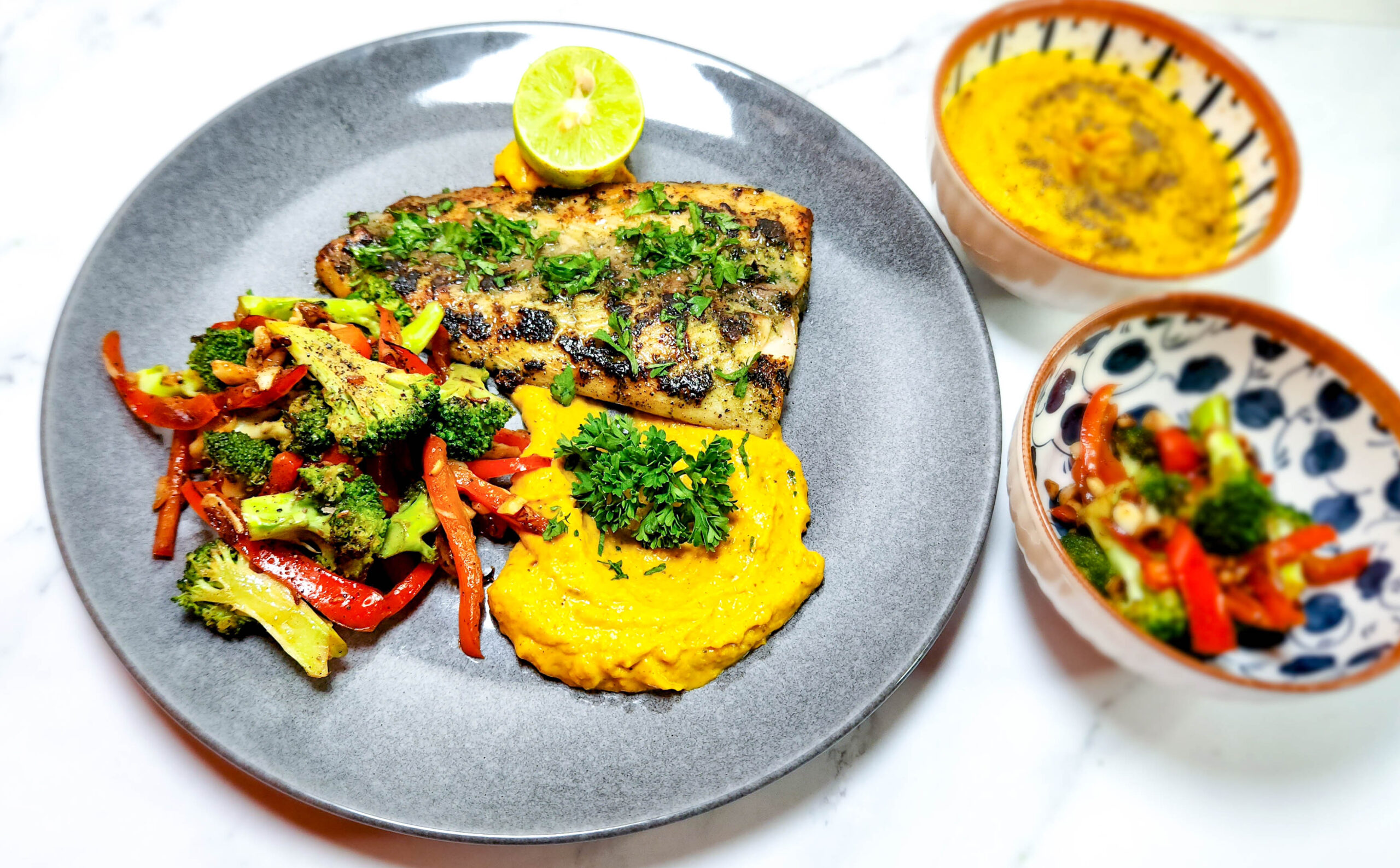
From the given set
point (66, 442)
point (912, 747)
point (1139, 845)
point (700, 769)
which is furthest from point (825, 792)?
point (66, 442)

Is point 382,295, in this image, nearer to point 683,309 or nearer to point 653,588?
point 683,309

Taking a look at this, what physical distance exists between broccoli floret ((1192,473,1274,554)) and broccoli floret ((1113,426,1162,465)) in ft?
0.75

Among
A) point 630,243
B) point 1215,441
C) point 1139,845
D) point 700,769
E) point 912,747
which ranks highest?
point 630,243

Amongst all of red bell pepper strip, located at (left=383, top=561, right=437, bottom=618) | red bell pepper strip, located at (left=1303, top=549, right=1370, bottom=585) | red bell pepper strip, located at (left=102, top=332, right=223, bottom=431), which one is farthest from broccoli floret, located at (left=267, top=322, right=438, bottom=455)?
red bell pepper strip, located at (left=1303, top=549, right=1370, bottom=585)

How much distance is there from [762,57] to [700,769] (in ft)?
11.1

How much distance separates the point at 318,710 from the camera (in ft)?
9.47

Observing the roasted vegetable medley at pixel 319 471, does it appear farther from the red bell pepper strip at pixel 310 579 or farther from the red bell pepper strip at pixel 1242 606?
the red bell pepper strip at pixel 1242 606

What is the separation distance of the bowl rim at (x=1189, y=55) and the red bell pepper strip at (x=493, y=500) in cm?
207

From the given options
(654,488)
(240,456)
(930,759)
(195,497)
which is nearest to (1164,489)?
(930,759)

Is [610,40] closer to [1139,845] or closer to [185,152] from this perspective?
[185,152]

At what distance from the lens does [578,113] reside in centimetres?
341

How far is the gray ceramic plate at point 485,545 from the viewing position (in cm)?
280

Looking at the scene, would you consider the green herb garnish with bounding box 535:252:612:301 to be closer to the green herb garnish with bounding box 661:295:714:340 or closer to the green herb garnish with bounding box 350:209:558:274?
the green herb garnish with bounding box 350:209:558:274

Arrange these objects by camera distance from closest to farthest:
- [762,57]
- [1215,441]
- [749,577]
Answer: [1215,441] → [749,577] → [762,57]
